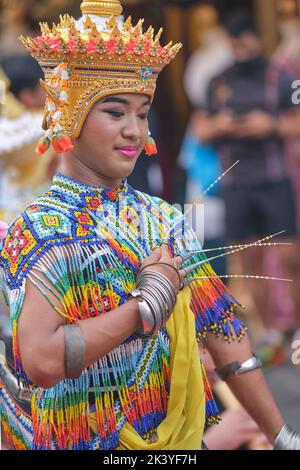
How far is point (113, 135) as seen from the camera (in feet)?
11.9

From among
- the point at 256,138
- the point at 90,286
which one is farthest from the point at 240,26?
the point at 90,286

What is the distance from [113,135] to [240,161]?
4.72 metres

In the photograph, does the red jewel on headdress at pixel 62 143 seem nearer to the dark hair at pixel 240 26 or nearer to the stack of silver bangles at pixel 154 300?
the stack of silver bangles at pixel 154 300

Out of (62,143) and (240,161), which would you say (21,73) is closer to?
(240,161)

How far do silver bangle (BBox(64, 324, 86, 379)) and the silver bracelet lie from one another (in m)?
0.83

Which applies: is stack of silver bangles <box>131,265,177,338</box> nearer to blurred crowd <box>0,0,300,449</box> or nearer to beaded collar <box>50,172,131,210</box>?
beaded collar <box>50,172,131,210</box>

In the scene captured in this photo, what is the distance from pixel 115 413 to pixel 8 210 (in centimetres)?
246

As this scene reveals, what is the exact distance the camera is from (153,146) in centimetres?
389

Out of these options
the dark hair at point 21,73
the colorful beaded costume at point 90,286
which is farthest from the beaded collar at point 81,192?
the dark hair at point 21,73

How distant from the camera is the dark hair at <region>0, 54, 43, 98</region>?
7.73 metres

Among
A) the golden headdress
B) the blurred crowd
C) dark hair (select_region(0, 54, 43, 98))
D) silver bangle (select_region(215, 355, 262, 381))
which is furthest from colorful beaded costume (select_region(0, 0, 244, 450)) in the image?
dark hair (select_region(0, 54, 43, 98))

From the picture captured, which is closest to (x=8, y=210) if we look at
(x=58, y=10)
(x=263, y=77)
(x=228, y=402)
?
(x=228, y=402)

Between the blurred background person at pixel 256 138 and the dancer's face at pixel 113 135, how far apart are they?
4609 mm

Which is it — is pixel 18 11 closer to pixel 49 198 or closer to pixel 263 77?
pixel 263 77
